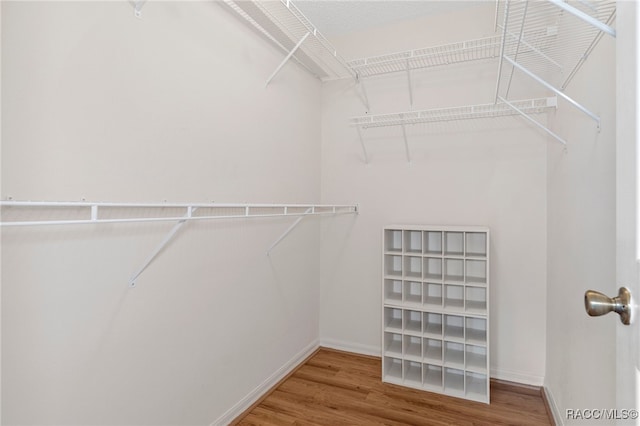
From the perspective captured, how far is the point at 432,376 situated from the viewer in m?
2.36

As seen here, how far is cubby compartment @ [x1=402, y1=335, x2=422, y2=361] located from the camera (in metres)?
2.33

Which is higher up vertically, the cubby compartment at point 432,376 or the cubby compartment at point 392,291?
the cubby compartment at point 392,291

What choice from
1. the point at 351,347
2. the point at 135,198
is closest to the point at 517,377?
the point at 351,347

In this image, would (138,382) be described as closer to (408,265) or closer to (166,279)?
(166,279)

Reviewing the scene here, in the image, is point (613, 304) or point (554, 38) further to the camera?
point (554, 38)

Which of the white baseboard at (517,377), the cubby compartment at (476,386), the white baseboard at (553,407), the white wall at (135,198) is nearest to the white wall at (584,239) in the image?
the white baseboard at (553,407)

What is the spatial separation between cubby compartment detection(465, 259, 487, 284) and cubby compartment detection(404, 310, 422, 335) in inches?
17.9

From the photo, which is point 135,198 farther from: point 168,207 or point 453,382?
point 453,382

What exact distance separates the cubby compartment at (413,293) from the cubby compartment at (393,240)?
0.26 metres

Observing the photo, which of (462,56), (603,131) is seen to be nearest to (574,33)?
(603,131)

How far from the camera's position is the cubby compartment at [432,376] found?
2.24 m

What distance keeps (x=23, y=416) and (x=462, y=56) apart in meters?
2.93

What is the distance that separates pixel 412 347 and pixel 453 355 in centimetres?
28

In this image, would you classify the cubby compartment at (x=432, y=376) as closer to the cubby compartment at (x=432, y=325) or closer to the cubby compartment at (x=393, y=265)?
the cubby compartment at (x=432, y=325)
